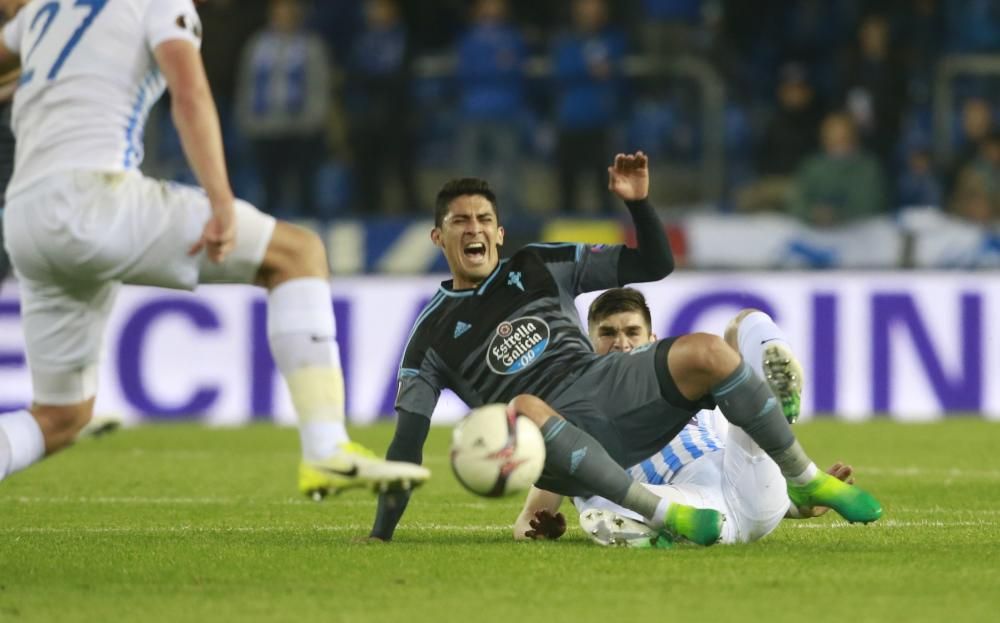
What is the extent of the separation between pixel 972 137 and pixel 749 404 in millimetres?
9789

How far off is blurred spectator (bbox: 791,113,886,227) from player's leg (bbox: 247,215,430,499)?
10013 mm

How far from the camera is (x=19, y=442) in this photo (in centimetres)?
578

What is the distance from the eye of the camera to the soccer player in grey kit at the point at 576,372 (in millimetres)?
6090

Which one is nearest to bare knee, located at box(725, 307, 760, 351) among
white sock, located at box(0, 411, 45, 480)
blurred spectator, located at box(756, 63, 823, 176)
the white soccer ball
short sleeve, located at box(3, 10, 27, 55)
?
the white soccer ball

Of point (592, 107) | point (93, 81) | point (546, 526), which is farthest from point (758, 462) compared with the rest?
point (592, 107)

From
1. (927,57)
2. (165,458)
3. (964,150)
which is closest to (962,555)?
(165,458)

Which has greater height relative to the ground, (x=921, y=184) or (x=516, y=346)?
(x=921, y=184)

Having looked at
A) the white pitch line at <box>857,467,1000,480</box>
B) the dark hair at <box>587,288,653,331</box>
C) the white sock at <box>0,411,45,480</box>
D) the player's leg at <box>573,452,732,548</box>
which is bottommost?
the white pitch line at <box>857,467,1000,480</box>

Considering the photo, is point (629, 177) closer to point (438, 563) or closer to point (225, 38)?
point (438, 563)

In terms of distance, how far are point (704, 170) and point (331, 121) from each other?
3445 mm

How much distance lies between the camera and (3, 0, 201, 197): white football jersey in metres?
5.41

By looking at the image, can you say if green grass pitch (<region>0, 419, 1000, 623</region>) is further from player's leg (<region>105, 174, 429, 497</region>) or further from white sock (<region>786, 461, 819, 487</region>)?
player's leg (<region>105, 174, 429, 497</region>)

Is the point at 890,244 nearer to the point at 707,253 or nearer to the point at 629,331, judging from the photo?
the point at 707,253

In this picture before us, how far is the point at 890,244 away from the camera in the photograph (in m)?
14.8
